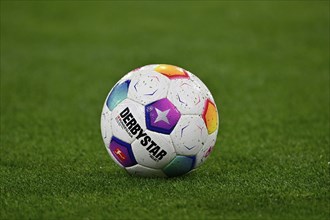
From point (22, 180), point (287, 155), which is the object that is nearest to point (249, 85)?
point (287, 155)

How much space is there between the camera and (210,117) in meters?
5.77

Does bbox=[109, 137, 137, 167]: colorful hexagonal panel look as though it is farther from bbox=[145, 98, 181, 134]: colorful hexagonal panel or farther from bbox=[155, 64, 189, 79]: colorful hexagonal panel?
bbox=[155, 64, 189, 79]: colorful hexagonal panel

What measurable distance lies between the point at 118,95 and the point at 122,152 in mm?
456

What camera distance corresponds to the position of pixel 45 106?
9.05 m

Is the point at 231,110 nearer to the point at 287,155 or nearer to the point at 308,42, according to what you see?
the point at 287,155

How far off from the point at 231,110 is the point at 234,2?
25.9 feet

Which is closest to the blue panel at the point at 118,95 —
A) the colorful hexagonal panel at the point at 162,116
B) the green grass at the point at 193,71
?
the colorful hexagonal panel at the point at 162,116

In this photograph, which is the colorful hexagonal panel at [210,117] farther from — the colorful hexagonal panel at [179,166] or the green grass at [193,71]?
the green grass at [193,71]

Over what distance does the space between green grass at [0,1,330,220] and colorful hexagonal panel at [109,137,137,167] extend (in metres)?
0.17

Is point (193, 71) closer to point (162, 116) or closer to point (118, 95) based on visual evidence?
point (118, 95)

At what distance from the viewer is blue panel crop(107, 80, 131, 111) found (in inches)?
225

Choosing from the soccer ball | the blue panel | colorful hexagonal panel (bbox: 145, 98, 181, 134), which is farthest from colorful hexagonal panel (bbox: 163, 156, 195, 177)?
the blue panel

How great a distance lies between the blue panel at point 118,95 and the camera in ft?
18.7

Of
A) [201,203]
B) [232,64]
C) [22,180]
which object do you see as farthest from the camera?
[232,64]
